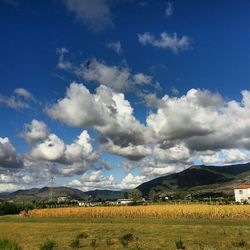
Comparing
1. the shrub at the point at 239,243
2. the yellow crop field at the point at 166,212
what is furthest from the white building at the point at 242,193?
the shrub at the point at 239,243

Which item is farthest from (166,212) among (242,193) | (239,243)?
(242,193)

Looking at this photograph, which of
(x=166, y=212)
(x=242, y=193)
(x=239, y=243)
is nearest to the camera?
(x=239, y=243)

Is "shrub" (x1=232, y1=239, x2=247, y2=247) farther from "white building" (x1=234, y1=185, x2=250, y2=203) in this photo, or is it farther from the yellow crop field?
"white building" (x1=234, y1=185, x2=250, y2=203)

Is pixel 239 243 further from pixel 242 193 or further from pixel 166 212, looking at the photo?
pixel 242 193

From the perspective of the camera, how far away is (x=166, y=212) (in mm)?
69188

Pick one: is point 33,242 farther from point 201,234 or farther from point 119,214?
point 119,214

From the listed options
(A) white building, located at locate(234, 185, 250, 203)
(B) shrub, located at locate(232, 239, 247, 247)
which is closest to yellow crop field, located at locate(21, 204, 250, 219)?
(B) shrub, located at locate(232, 239, 247, 247)

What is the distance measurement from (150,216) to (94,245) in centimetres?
4320

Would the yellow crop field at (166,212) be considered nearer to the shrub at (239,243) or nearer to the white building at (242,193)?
the shrub at (239,243)

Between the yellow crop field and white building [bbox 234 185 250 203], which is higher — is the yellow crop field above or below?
below

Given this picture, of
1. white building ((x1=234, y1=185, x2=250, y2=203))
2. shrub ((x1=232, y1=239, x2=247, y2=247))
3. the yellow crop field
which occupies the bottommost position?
shrub ((x1=232, y1=239, x2=247, y2=247))

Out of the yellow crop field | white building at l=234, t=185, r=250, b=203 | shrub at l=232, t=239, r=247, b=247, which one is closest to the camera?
shrub at l=232, t=239, r=247, b=247

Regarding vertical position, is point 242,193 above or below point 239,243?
above

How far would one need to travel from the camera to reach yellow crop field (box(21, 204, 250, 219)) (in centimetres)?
6238
